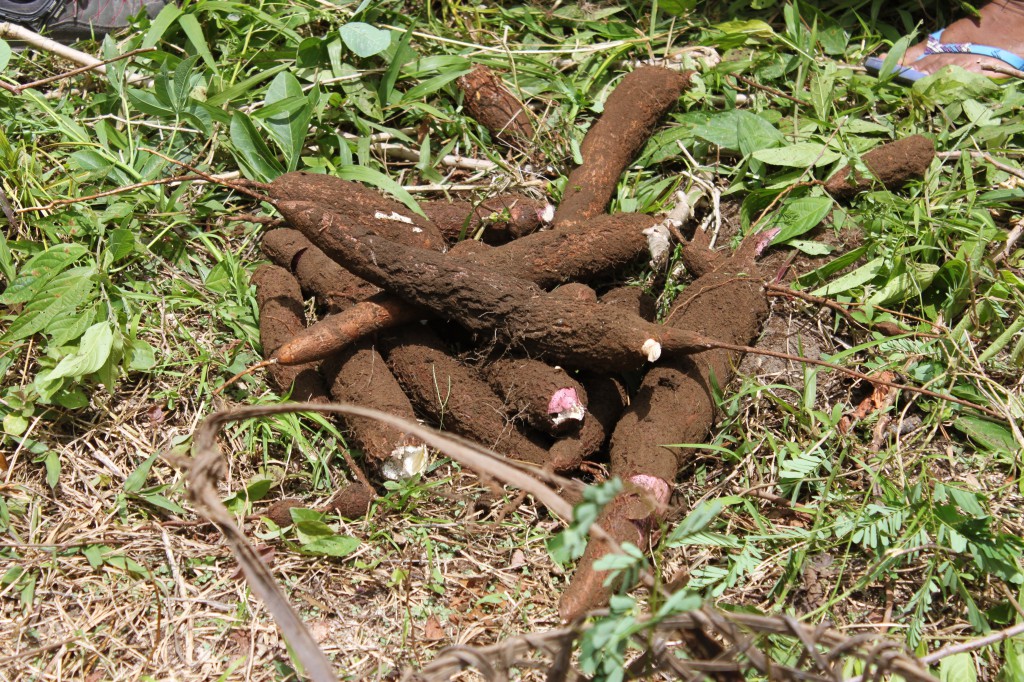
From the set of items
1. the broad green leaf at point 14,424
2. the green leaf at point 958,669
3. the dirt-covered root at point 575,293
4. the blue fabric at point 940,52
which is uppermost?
the blue fabric at point 940,52

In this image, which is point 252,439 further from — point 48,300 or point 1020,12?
point 1020,12

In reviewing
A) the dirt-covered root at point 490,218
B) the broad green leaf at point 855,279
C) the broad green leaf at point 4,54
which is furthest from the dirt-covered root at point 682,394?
the broad green leaf at point 4,54

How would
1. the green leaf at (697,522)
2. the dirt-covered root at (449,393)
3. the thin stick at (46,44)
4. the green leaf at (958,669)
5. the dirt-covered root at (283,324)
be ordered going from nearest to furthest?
the green leaf at (697,522) → the green leaf at (958,669) → the dirt-covered root at (449,393) → the dirt-covered root at (283,324) → the thin stick at (46,44)

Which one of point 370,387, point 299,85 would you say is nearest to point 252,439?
point 370,387

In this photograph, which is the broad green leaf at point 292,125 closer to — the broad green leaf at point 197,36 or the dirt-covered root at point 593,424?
the broad green leaf at point 197,36

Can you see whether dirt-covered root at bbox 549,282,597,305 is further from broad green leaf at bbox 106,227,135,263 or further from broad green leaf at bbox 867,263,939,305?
broad green leaf at bbox 106,227,135,263
